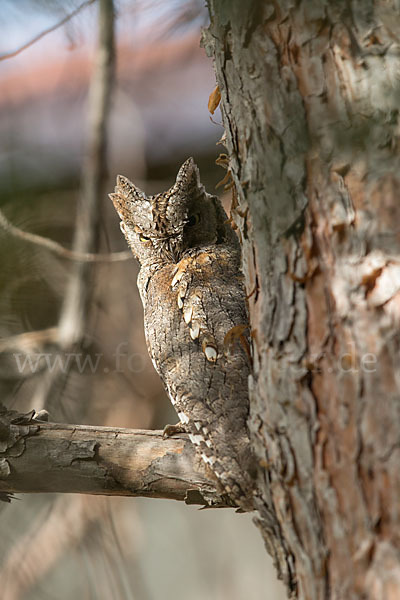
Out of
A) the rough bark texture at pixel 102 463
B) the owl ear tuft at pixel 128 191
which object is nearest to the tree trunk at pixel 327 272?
the rough bark texture at pixel 102 463

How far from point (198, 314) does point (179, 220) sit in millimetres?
502

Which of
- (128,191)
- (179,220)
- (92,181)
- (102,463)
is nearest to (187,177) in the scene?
(179,220)

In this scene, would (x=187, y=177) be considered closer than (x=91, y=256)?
Yes

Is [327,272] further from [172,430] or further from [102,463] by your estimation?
[102,463]

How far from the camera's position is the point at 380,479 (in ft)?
3.07

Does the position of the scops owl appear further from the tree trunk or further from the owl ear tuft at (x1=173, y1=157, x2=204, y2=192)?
the tree trunk

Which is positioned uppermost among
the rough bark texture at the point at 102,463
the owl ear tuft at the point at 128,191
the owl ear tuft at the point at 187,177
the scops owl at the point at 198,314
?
the owl ear tuft at the point at 128,191

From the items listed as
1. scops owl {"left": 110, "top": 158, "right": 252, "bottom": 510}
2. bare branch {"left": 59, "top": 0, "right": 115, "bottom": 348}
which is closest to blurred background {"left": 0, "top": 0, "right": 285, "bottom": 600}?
bare branch {"left": 59, "top": 0, "right": 115, "bottom": 348}

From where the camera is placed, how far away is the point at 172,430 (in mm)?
1717

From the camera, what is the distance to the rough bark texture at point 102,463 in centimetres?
162

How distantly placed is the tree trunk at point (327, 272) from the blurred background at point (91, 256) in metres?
0.45

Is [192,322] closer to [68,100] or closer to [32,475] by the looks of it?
[32,475]

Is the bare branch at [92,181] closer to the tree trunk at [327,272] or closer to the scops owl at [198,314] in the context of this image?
the scops owl at [198,314]

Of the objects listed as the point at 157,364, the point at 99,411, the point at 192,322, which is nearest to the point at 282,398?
the point at 192,322
